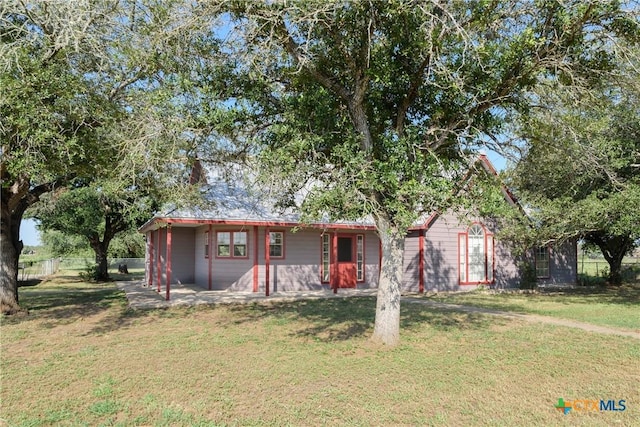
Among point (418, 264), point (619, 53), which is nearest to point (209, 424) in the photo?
point (619, 53)

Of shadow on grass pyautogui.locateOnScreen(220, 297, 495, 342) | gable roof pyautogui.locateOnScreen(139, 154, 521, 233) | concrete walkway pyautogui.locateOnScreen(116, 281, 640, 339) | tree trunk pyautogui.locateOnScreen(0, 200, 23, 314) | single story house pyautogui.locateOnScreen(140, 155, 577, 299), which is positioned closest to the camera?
shadow on grass pyautogui.locateOnScreen(220, 297, 495, 342)

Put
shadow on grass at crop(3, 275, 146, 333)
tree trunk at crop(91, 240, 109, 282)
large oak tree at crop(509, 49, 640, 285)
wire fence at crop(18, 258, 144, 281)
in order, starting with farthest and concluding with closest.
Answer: wire fence at crop(18, 258, 144, 281) < tree trunk at crop(91, 240, 109, 282) < shadow on grass at crop(3, 275, 146, 333) < large oak tree at crop(509, 49, 640, 285)

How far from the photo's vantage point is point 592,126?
8.62m

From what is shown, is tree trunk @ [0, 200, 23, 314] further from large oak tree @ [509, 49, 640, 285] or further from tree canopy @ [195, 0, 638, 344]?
large oak tree @ [509, 49, 640, 285]

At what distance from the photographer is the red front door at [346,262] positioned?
16.7 meters

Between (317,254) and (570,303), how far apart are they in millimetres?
8322

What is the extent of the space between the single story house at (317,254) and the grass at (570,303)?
1199mm

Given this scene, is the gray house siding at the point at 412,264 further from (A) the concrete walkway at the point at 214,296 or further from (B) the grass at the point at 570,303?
(A) the concrete walkway at the point at 214,296

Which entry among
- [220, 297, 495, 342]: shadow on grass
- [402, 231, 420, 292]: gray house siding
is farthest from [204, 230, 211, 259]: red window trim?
[402, 231, 420, 292]: gray house siding

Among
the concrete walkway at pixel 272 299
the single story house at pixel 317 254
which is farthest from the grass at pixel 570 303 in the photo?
the single story house at pixel 317 254

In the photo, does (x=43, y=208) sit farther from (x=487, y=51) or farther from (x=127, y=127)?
(x=487, y=51)

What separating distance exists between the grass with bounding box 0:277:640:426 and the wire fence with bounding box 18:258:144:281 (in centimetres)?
1981

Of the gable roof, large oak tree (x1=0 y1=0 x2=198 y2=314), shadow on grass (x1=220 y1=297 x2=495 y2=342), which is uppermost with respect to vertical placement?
large oak tree (x1=0 y1=0 x2=198 y2=314)

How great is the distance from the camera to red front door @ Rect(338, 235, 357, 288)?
1673 cm
